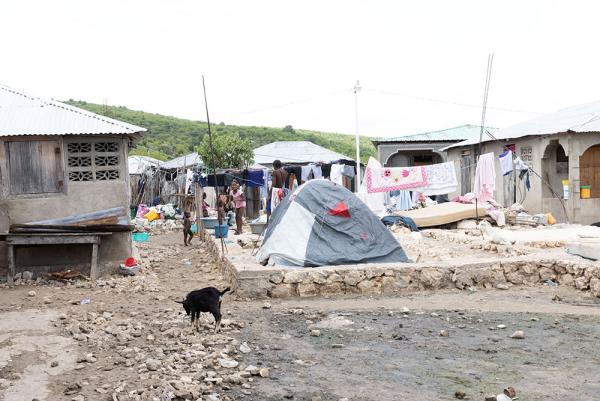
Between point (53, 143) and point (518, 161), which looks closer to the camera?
point (53, 143)

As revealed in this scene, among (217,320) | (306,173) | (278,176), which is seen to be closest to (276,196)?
(278,176)

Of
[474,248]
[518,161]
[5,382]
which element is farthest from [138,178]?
[5,382]

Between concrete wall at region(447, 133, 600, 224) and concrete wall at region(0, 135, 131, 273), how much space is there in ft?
39.1

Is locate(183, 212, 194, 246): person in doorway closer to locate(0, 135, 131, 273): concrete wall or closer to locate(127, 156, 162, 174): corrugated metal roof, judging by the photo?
locate(0, 135, 131, 273): concrete wall

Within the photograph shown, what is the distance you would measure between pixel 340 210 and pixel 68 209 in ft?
15.7

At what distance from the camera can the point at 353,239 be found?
10.2m

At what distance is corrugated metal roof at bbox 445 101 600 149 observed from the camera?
16612mm

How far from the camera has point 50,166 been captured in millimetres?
10844

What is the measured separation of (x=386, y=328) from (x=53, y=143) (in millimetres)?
6967

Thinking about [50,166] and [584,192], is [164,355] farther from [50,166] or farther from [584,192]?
[584,192]

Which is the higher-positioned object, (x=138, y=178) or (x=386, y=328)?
(x=138, y=178)

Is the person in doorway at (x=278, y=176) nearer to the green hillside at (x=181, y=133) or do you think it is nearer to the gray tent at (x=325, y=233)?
the gray tent at (x=325, y=233)

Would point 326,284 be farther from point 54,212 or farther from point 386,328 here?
point 54,212

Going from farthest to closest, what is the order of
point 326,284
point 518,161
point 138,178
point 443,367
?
1. point 138,178
2. point 518,161
3. point 326,284
4. point 443,367
